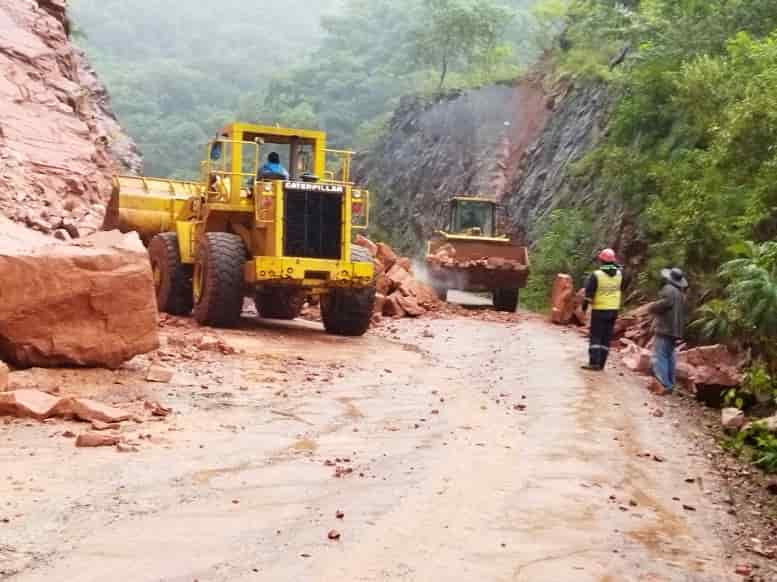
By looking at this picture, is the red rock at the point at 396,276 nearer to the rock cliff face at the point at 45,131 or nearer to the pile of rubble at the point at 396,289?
the pile of rubble at the point at 396,289

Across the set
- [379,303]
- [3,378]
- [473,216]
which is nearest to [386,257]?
[379,303]

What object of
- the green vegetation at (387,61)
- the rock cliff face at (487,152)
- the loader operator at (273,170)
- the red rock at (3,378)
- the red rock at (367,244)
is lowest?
the red rock at (3,378)

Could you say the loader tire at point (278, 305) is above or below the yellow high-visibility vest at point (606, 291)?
below

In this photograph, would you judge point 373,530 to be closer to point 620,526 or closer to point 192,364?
point 620,526

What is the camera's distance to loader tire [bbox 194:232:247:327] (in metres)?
14.4

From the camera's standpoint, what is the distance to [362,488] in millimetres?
6395

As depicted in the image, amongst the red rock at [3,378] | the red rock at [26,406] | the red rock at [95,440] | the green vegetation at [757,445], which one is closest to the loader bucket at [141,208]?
the red rock at [3,378]

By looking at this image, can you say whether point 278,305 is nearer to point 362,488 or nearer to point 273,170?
point 273,170

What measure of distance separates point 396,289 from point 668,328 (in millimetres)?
9853

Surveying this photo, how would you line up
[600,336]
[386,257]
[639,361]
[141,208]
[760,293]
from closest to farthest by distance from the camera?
[760,293] < [600,336] < [639,361] < [141,208] < [386,257]

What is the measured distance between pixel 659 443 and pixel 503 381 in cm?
318

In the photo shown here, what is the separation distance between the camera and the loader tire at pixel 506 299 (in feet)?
75.2

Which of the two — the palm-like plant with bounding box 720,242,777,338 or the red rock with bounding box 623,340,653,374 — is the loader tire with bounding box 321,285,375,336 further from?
the palm-like plant with bounding box 720,242,777,338

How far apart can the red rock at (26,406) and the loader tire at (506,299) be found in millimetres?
15685
